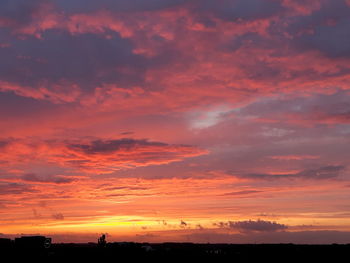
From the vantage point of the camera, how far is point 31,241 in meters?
111
